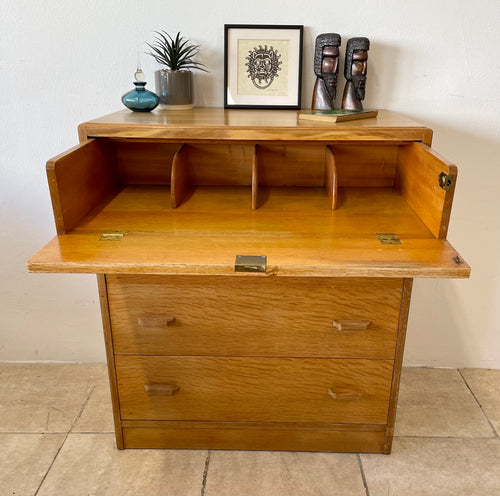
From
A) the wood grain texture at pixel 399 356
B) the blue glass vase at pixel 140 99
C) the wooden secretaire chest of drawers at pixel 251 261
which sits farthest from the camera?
the blue glass vase at pixel 140 99

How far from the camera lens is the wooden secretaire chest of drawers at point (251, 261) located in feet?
4.11

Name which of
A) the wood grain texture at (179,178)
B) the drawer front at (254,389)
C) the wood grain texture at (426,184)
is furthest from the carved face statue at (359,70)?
the drawer front at (254,389)

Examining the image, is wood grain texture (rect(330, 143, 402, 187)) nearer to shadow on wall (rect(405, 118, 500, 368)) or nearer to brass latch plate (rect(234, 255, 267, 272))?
shadow on wall (rect(405, 118, 500, 368))

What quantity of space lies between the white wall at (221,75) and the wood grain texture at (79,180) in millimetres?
325

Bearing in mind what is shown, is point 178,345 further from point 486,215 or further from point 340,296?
point 486,215

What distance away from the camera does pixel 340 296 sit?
144 cm

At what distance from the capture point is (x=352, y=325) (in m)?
1.45

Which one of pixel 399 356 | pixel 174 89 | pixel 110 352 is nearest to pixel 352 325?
pixel 399 356

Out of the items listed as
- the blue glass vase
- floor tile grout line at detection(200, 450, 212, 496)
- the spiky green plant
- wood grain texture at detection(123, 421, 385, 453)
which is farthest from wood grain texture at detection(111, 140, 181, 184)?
floor tile grout line at detection(200, 450, 212, 496)

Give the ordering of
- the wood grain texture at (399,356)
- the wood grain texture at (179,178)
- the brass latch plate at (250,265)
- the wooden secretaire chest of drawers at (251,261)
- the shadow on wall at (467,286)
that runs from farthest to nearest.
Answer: the shadow on wall at (467,286) < the wood grain texture at (179,178) < the wood grain texture at (399,356) < the wooden secretaire chest of drawers at (251,261) < the brass latch plate at (250,265)

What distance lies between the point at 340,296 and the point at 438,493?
76 centimetres

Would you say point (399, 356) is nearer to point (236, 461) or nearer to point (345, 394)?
point (345, 394)

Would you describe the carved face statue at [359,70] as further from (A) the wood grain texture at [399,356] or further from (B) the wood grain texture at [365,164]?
(A) the wood grain texture at [399,356]

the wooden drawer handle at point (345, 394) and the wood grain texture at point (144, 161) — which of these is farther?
the wood grain texture at point (144, 161)
